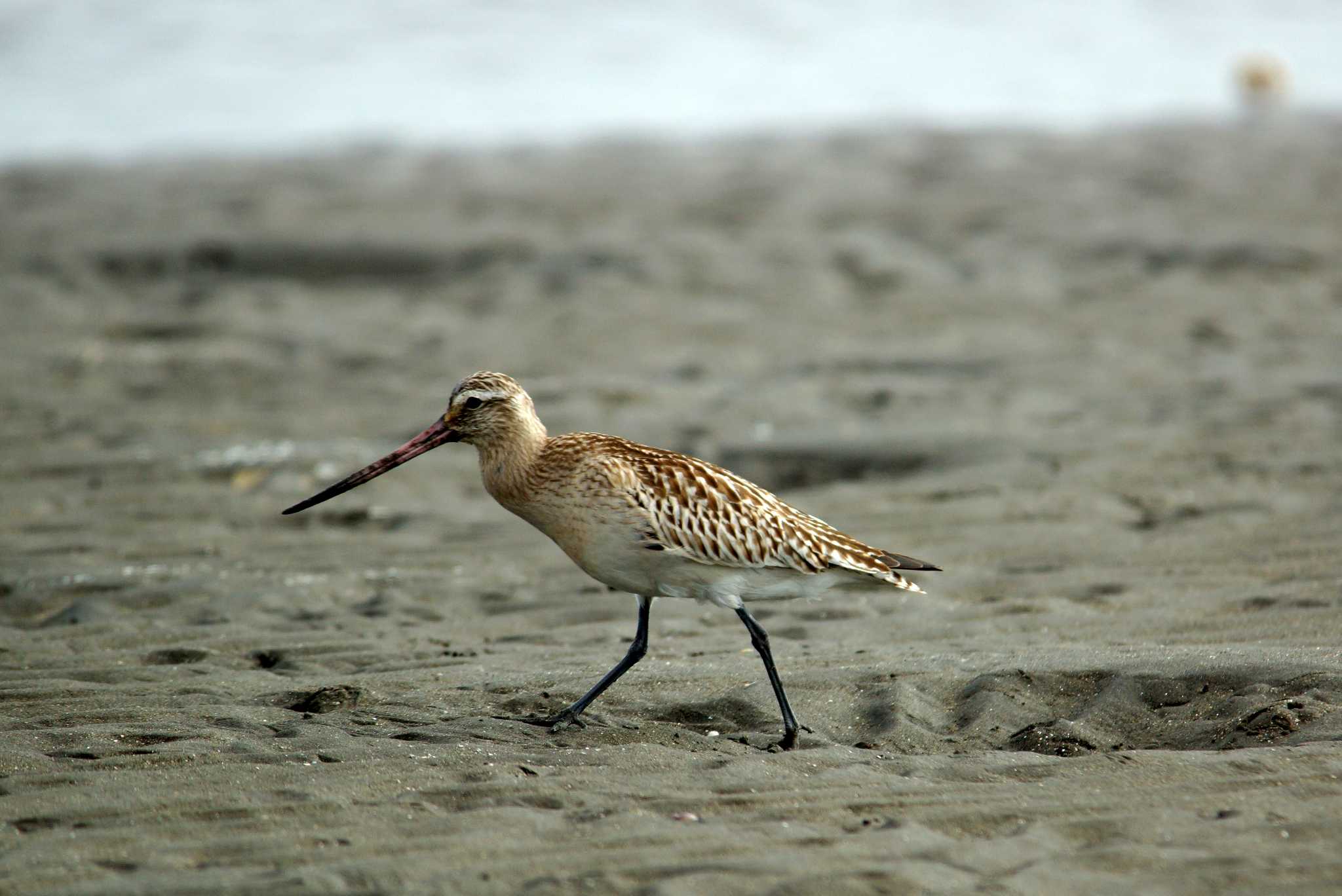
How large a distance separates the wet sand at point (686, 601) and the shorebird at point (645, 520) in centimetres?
37

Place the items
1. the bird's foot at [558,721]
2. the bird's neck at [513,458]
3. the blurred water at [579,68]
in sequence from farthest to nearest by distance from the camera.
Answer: the blurred water at [579,68] < the bird's neck at [513,458] < the bird's foot at [558,721]

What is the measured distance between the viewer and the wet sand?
4105 millimetres

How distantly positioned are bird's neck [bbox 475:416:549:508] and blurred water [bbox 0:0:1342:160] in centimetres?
1503

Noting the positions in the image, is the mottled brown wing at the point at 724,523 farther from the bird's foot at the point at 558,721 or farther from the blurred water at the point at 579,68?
the blurred water at the point at 579,68

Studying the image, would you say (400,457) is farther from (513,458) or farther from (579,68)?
(579,68)

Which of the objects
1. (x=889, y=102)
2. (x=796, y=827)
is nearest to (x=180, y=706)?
(x=796, y=827)

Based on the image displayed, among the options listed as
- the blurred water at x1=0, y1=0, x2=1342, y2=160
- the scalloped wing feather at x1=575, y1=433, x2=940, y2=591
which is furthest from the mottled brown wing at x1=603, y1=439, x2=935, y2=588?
the blurred water at x1=0, y1=0, x2=1342, y2=160

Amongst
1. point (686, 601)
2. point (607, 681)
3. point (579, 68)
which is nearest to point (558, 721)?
point (607, 681)

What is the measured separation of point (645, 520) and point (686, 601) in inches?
72.0

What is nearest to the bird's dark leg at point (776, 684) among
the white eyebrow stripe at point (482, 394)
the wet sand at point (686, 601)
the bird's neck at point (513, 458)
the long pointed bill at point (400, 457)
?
the wet sand at point (686, 601)

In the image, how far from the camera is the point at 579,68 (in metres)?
23.2

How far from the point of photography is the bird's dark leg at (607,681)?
16.9 feet

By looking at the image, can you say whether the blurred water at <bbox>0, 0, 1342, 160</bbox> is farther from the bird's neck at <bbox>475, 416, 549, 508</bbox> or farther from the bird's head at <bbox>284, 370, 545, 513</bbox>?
the bird's neck at <bbox>475, 416, 549, 508</bbox>

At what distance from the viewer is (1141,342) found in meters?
10.9
